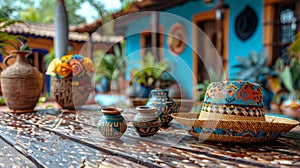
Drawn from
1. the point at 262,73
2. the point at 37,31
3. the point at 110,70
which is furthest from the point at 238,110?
the point at 37,31

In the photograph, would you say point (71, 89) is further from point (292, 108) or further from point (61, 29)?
point (292, 108)

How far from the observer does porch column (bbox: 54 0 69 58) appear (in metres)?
2.64

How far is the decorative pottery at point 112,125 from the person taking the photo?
39.5 inches

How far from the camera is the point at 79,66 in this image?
191 cm

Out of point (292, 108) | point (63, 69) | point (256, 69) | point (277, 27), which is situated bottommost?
point (292, 108)

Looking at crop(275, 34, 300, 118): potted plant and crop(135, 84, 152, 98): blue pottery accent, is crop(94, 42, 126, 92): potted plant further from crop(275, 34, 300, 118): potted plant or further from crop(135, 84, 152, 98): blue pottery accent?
crop(275, 34, 300, 118): potted plant

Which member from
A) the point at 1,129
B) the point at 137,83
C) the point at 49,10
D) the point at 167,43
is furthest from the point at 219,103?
the point at 49,10

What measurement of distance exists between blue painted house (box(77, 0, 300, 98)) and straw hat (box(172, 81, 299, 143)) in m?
1.98

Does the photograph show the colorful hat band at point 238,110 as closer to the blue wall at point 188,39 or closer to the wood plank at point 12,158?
the wood plank at point 12,158

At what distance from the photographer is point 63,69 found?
1.90 meters

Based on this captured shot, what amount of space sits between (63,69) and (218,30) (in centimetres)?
304

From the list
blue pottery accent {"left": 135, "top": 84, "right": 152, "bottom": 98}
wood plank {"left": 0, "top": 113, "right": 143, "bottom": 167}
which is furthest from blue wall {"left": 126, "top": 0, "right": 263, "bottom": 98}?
wood plank {"left": 0, "top": 113, "right": 143, "bottom": 167}

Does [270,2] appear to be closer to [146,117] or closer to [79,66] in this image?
[79,66]

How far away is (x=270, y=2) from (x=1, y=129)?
3.80 metres
